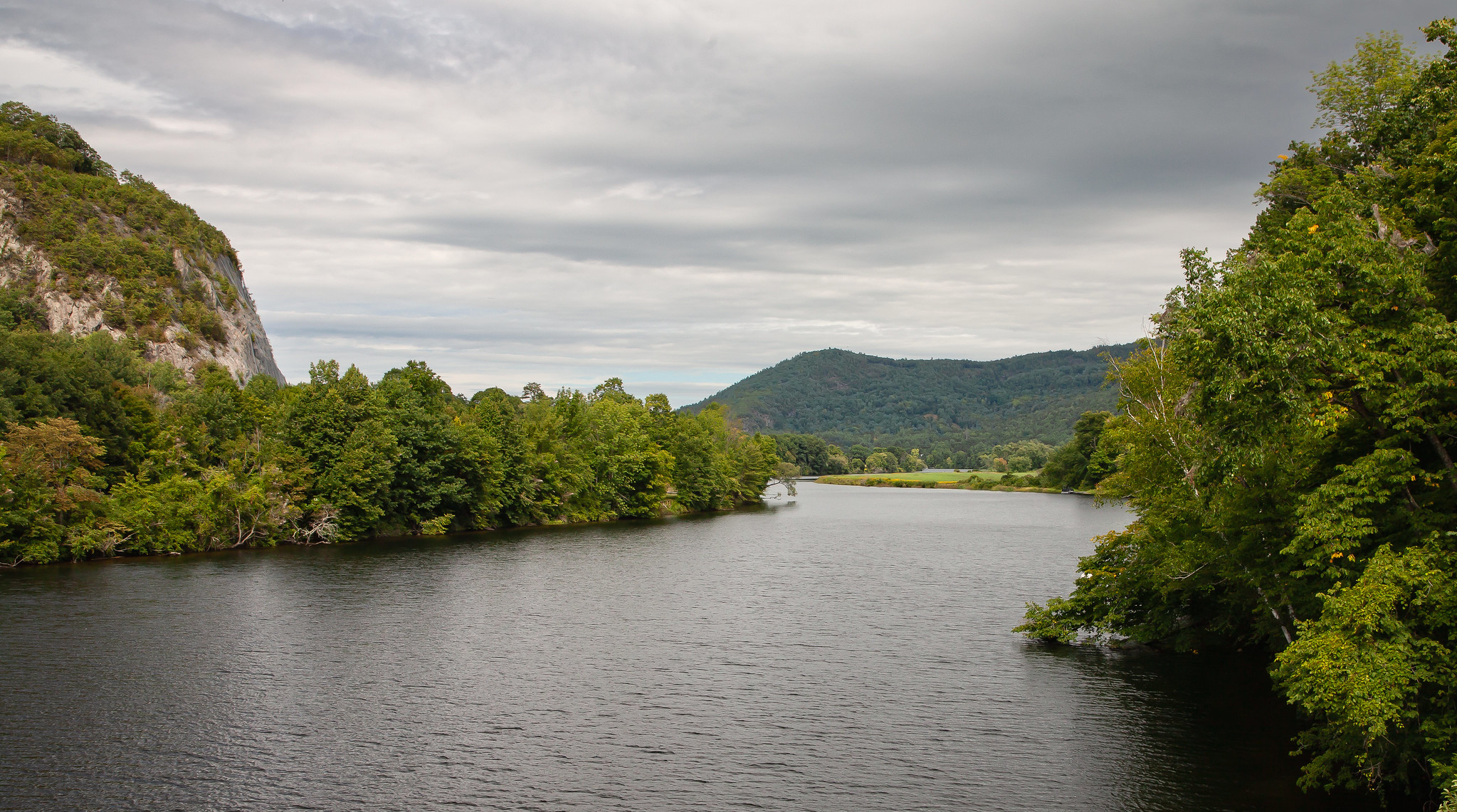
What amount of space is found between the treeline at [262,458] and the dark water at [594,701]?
6.65 m

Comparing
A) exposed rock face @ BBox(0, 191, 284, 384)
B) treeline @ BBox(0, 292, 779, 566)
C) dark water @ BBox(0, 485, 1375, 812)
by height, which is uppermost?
exposed rock face @ BBox(0, 191, 284, 384)

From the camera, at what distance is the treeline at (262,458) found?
57500mm

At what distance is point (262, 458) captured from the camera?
2832 inches

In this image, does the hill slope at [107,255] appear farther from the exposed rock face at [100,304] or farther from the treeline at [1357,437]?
the treeline at [1357,437]

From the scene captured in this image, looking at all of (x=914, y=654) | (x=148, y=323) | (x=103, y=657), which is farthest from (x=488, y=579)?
(x=148, y=323)

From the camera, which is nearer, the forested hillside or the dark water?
the dark water

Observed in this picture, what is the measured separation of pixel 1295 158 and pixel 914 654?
924 inches

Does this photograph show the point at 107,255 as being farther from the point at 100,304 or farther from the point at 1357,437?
the point at 1357,437

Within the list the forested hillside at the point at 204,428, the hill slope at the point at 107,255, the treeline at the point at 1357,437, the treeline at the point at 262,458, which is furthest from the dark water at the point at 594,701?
the hill slope at the point at 107,255

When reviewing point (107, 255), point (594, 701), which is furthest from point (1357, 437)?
point (107, 255)

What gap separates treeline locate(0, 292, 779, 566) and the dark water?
6654mm

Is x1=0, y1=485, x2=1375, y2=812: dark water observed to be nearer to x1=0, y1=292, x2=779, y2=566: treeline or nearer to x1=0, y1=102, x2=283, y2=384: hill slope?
x1=0, y1=292, x2=779, y2=566: treeline

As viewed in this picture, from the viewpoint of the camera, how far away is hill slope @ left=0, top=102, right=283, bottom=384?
122 metres

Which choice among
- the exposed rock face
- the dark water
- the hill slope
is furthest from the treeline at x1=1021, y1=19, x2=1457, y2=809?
the hill slope
